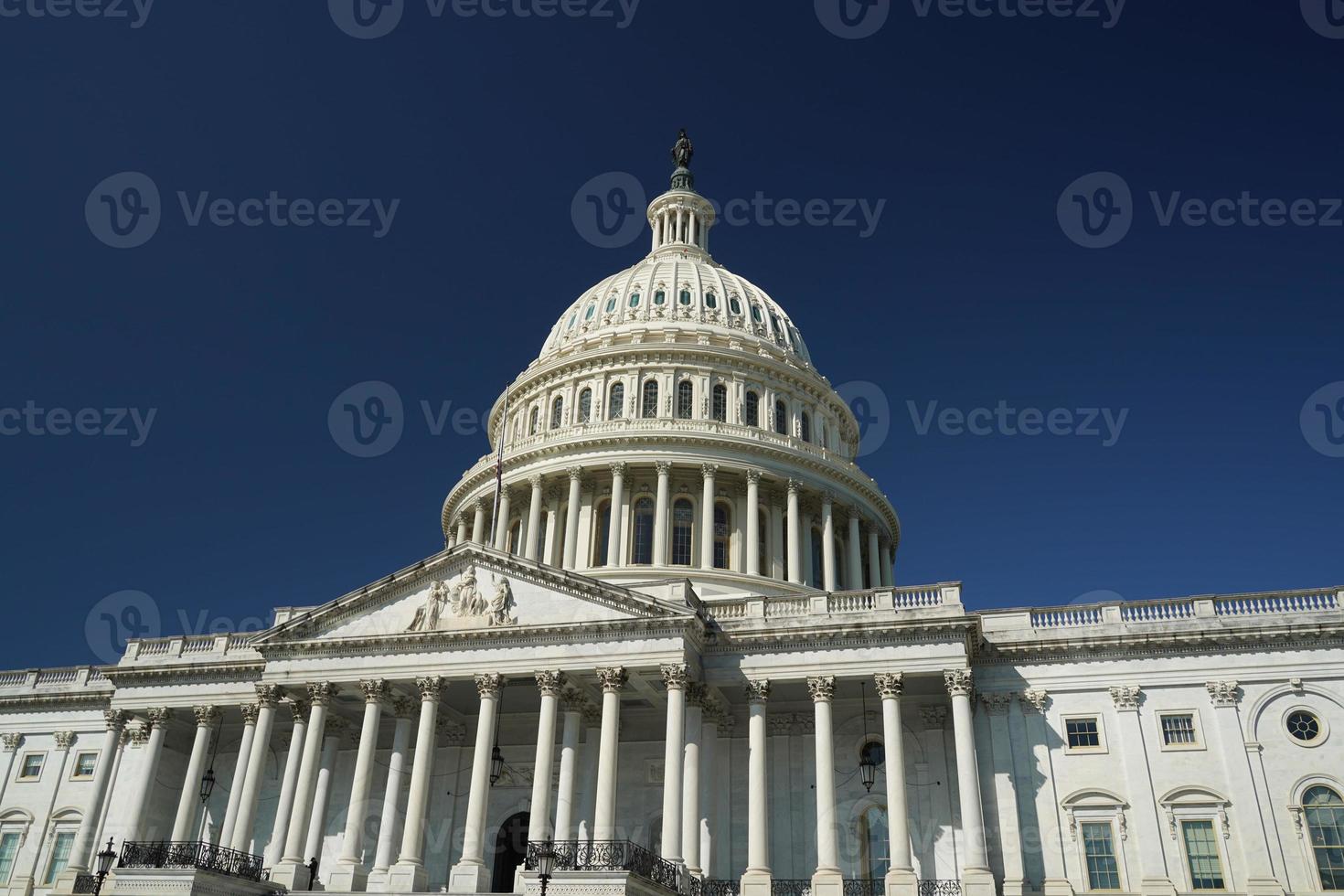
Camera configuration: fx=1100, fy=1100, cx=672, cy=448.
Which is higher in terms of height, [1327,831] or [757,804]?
[757,804]

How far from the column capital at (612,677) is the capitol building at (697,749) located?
94mm

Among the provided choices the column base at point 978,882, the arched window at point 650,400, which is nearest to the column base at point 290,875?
the column base at point 978,882

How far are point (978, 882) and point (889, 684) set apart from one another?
6687 millimetres

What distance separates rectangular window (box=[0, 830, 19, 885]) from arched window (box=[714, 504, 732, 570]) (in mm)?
34324

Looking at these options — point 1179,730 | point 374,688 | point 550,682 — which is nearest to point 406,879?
point 374,688

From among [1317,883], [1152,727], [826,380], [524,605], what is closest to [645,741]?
[524,605]

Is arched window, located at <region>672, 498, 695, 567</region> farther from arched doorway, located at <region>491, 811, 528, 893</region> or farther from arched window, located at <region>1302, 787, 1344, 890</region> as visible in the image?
arched window, located at <region>1302, 787, 1344, 890</region>

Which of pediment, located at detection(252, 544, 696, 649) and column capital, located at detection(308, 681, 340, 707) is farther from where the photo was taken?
column capital, located at detection(308, 681, 340, 707)

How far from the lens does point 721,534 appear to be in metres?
58.4

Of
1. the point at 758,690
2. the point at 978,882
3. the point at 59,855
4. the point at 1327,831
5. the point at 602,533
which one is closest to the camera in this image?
the point at 978,882

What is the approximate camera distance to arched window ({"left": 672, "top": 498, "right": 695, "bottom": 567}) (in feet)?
188

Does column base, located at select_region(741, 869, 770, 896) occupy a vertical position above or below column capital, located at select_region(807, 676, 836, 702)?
below

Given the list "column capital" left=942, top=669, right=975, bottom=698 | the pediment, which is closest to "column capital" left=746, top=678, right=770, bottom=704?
the pediment

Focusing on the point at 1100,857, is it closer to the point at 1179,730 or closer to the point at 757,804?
the point at 1179,730
